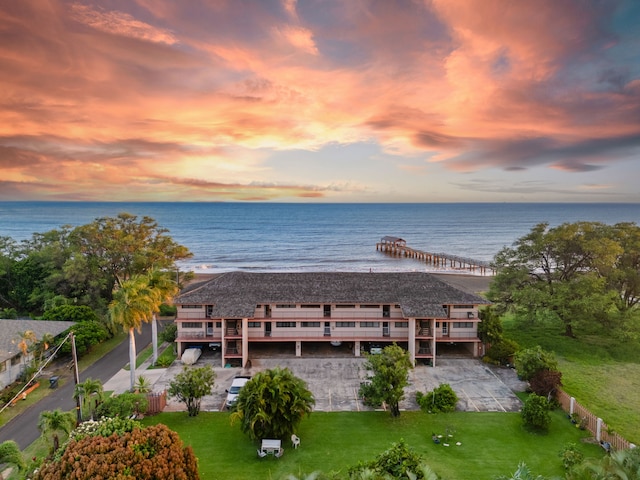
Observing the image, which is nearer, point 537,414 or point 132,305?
point 537,414

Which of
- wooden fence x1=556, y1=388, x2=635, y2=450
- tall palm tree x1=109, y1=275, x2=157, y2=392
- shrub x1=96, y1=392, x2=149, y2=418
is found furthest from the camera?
tall palm tree x1=109, y1=275, x2=157, y2=392

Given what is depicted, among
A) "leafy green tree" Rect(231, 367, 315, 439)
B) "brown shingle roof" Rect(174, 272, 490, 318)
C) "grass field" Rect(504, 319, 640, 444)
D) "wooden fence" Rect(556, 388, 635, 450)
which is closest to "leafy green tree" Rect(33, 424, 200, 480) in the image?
"leafy green tree" Rect(231, 367, 315, 439)

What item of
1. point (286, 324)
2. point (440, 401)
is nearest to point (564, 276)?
point (440, 401)

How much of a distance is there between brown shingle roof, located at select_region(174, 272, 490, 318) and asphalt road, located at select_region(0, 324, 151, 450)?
8.48 meters

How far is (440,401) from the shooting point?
28.3 meters

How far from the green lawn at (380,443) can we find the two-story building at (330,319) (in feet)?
33.9

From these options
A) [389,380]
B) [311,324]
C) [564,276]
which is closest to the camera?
[389,380]

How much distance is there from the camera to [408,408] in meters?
29.4

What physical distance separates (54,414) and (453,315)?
1267 inches

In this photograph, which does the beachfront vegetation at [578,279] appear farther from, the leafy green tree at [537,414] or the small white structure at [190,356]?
the small white structure at [190,356]

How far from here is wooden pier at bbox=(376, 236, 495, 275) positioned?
304ft

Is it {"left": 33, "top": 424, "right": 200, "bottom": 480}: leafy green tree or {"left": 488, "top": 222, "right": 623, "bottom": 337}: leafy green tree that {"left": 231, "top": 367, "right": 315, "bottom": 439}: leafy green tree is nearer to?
{"left": 33, "top": 424, "right": 200, "bottom": 480}: leafy green tree

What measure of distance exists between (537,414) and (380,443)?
1016 centimetres

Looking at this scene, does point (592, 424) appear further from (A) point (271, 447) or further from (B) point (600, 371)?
(A) point (271, 447)
